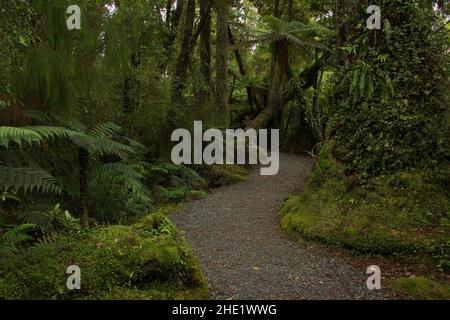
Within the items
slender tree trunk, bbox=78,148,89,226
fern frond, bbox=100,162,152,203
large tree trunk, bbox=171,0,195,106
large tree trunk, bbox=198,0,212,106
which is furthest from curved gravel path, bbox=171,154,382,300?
large tree trunk, bbox=198,0,212,106

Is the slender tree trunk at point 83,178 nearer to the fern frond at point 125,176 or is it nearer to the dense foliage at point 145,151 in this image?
the dense foliage at point 145,151

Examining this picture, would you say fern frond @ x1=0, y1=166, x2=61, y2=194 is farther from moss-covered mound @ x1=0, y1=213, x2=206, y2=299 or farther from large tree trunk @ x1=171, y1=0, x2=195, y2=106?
large tree trunk @ x1=171, y1=0, x2=195, y2=106

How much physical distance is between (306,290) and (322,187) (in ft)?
9.42

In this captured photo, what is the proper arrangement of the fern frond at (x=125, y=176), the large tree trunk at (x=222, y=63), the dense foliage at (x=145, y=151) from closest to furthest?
the dense foliage at (x=145, y=151) → the fern frond at (x=125, y=176) → the large tree trunk at (x=222, y=63)

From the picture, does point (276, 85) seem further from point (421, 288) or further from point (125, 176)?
point (421, 288)

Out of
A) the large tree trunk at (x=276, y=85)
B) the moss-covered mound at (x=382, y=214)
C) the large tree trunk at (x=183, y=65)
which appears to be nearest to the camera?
the moss-covered mound at (x=382, y=214)

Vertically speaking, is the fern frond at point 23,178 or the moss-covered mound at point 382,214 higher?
the fern frond at point 23,178

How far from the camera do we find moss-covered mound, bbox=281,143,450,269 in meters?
5.17

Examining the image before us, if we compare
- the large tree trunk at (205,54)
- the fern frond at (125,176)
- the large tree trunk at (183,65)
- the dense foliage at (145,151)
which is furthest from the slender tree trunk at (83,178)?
the large tree trunk at (205,54)

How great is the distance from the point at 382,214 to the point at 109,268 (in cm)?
390

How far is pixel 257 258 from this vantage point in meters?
5.20

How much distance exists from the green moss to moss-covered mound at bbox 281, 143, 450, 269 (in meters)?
0.57

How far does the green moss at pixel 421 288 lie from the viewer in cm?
406

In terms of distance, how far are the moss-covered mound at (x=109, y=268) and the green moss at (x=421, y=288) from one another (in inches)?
84.4
